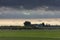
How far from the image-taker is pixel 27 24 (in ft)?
419

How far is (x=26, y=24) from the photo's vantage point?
12812cm

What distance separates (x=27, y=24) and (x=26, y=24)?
60 cm
